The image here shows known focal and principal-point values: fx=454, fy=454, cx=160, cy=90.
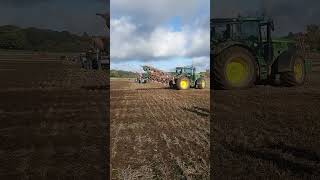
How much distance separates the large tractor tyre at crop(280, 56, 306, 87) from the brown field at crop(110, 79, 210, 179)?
1339 millimetres

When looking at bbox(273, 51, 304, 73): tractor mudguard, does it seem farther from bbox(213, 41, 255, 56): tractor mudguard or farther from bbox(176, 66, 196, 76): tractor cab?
bbox(176, 66, 196, 76): tractor cab

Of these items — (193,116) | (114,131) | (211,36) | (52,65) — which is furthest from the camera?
(193,116)

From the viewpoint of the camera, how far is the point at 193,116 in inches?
294

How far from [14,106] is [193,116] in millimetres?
3279

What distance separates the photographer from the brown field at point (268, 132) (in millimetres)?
4965

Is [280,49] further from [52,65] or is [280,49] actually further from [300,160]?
[52,65]

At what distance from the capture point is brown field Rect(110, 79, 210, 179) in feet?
19.6

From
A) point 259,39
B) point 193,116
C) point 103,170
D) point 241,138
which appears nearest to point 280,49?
point 259,39

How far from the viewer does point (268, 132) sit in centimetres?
530

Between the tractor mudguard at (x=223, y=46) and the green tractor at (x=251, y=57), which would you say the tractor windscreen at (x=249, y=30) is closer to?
the green tractor at (x=251, y=57)

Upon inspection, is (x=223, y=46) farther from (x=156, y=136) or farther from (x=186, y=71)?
(x=186, y=71)

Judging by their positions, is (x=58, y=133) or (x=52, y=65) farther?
(x=58, y=133)

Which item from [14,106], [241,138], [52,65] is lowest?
[241,138]

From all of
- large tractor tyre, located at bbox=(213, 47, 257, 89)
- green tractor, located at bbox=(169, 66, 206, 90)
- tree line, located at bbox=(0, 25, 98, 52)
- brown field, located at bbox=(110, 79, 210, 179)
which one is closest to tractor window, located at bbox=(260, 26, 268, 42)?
large tractor tyre, located at bbox=(213, 47, 257, 89)
